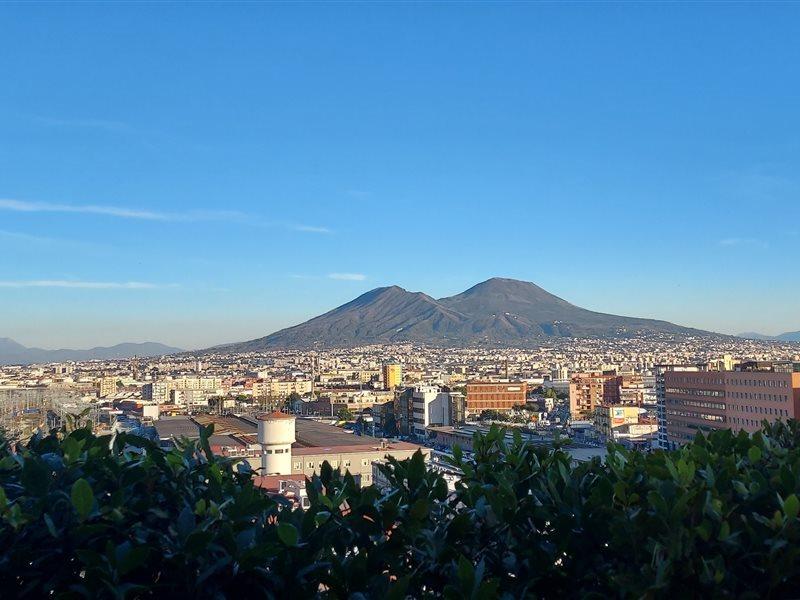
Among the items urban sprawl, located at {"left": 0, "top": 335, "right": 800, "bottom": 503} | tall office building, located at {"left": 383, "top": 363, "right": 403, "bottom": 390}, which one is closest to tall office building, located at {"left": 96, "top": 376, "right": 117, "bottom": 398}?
urban sprawl, located at {"left": 0, "top": 335, "right": 800, "bottom": 503}

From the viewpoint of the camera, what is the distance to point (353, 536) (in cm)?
322

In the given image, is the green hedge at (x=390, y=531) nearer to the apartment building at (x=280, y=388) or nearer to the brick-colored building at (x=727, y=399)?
the brick-colored building at (x=727, y=399)

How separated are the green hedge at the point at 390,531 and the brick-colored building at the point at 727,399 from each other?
78.1 ft

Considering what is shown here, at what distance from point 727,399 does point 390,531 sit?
104 feet

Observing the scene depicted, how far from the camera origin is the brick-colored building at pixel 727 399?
2772cm

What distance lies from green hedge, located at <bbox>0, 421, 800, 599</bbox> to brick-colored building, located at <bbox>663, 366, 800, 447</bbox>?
2379cm

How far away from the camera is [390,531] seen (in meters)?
3.27

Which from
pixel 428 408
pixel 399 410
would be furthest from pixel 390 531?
pixel 399 410

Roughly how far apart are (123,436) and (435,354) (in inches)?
5826

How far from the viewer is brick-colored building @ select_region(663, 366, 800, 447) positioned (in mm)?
27719

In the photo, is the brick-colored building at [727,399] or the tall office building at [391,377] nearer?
the brick-colored building at [727,399]

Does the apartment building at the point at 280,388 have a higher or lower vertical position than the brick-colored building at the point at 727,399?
lower

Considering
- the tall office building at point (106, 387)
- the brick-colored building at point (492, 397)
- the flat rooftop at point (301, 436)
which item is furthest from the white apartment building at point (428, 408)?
the tall office building at point (106, 387)

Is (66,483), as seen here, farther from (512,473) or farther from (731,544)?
(731,544)
